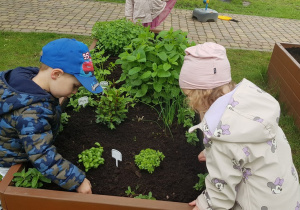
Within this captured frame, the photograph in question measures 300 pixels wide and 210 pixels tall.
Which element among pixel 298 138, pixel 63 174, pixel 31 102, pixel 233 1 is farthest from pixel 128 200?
pixel 233 1

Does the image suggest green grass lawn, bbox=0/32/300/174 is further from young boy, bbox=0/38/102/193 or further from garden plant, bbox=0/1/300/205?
young boy, bbox=0/38/102/193

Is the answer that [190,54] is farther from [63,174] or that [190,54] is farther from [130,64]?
[130,64]

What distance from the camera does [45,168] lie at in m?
1.77

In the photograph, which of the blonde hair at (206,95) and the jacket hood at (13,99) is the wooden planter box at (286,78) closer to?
the blonde hair at (206,95)

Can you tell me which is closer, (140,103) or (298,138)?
(140,103)

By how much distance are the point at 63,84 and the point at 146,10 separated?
10.1 feet

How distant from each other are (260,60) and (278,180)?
14.8 ft

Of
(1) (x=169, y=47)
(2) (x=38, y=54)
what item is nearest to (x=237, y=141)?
(1) (x=169, y=47)

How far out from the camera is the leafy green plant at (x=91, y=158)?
219 cm

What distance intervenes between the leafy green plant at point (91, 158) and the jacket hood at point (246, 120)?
1.00 metres

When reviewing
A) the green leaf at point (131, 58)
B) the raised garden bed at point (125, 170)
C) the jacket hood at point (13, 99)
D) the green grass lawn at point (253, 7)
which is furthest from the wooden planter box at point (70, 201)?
the green grass lawn at point (253, 7)

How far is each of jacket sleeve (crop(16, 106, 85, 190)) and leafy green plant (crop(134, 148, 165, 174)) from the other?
589 mm

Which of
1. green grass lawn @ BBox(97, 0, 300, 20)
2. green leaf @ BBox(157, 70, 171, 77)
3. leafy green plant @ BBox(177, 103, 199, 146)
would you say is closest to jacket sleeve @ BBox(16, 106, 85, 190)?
leafy green plant @ BBox(177, 103, 199, 146)

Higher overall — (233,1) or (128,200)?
(128,200)
